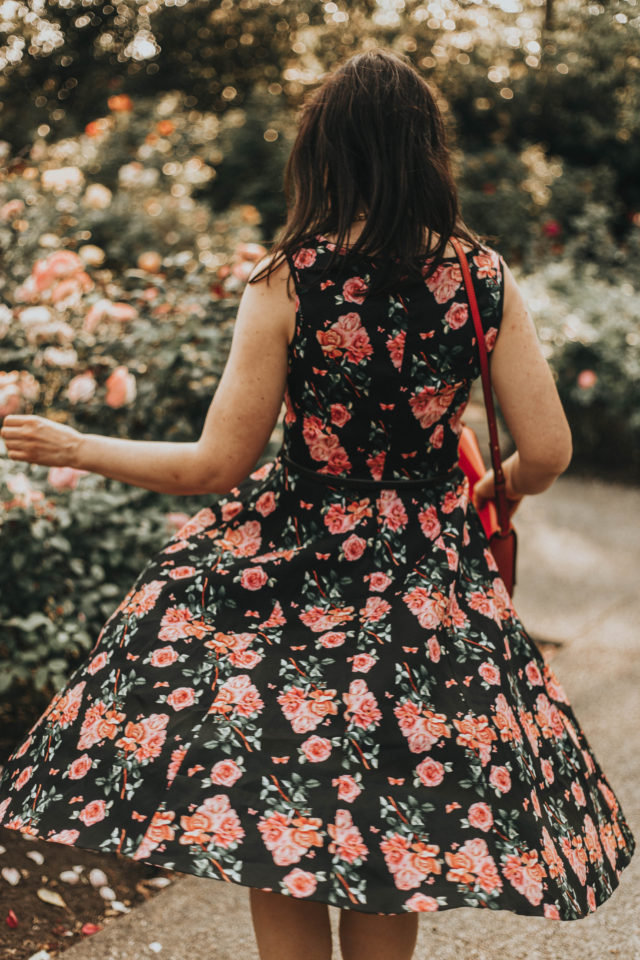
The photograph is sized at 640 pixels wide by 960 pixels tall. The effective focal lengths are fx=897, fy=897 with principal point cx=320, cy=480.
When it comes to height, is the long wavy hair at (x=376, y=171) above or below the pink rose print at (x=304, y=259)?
above

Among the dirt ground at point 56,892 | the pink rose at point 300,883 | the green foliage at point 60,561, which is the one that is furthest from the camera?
the green foliage at point 60,561

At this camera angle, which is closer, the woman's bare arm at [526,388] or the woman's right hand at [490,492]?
the woman's bare arm at [526,388]

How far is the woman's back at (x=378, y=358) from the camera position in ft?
5.08

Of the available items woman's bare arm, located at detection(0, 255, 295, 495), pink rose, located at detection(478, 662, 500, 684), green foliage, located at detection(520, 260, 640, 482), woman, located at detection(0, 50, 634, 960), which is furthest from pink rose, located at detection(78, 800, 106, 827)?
green foliage, located at detection(520, 260, 640, 482)

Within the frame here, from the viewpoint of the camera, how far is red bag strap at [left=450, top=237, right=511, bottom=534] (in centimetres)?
158

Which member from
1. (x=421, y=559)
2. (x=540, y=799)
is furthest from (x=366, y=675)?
(x=540, y=799)

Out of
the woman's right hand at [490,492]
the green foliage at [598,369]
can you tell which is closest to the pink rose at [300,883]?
the woman's right hand at [490,492]

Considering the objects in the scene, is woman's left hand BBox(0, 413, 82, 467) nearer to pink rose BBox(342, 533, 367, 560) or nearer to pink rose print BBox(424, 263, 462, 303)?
pink rose BBox(342, 533, 367, 560)

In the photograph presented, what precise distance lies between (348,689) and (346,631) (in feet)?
0.37

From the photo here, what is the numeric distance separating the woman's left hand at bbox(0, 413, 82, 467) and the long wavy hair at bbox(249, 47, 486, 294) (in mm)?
466

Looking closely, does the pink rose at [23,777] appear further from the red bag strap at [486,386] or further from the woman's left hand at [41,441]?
the red bag strap at [486,386]

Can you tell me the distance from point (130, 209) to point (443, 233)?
502 centimetres

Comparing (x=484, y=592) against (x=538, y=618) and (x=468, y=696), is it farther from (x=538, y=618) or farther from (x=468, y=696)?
(x=538, y=618)

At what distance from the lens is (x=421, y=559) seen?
162 cm
